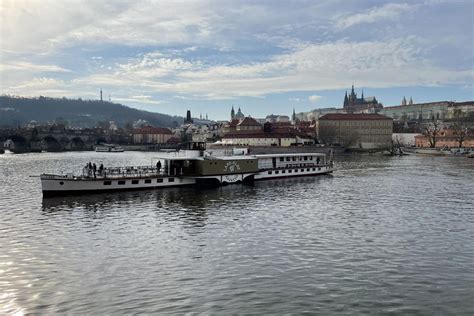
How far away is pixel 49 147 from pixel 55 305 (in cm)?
19690

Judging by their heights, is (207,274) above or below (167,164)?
below

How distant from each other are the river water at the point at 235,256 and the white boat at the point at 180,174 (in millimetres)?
3731

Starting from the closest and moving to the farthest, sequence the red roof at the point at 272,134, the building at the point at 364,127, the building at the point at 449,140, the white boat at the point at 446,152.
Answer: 1. the white boat at the point at 446,152
2. the red roof at the point at 272,134
3. the building at the point at 449,140
4. the building at the point at 364,127

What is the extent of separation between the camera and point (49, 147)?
19812 cm

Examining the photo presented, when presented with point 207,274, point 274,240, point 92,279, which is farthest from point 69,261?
point 274,240

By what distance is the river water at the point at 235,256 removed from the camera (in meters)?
17.0

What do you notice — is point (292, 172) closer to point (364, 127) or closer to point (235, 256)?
point (235, 256)

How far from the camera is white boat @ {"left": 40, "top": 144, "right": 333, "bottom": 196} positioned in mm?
44719

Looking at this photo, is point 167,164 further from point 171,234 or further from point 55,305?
point 55,305

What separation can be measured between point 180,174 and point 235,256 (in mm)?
30158

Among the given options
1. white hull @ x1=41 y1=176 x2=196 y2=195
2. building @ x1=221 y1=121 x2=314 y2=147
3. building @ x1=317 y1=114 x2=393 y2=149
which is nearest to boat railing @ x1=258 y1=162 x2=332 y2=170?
white hull @ x1=41 y1=176 x2=196 y2=195

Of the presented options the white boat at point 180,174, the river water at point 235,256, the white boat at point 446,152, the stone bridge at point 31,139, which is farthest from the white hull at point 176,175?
Result: the stone bridge at point 31,139

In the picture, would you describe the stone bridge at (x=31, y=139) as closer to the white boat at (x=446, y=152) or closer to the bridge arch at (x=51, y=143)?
the bridge arch at (x=51, y=143)

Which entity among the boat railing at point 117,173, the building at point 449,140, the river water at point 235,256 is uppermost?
the building at point 449,140
